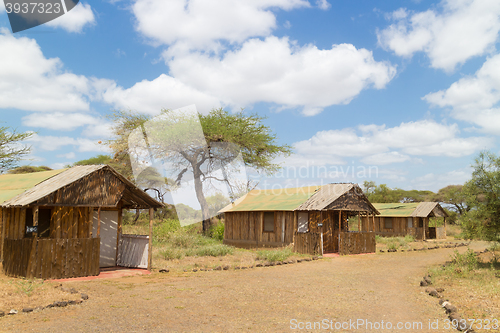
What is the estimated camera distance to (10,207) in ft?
40.2

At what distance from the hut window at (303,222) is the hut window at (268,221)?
2.09 meters

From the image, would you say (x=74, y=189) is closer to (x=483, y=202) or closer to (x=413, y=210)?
(x=483, y=202)

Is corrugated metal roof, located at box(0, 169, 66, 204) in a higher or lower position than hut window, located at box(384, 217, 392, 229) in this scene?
higher

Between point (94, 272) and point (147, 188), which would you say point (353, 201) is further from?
point (147, 188)

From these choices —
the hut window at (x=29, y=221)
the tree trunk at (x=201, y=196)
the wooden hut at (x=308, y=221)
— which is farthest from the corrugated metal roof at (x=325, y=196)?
the hut window at (x=29, y=221)

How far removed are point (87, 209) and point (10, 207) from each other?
237cm

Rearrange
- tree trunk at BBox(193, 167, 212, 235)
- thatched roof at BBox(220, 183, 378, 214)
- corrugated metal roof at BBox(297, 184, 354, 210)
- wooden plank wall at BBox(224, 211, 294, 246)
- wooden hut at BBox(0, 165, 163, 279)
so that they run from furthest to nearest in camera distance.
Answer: tree trunk at BBox(193, 167, 212, 235) < wooden plank wall at BBox(224, 211, 294, 246) < thatched roof at BBox(220, 183, 378, 214) < corrugated metal roof at BBox(297, 184, 354, 210) < wooden hut at BBox(0, 165, 163, 279)

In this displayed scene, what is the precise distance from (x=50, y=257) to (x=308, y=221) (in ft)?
46.9

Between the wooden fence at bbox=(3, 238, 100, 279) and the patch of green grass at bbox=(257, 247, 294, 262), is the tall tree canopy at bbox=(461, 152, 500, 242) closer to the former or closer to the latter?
the patch of green grass at bbox=(257, 247, 294, 262)

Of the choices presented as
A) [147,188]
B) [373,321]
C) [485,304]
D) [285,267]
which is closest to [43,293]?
[373,321]

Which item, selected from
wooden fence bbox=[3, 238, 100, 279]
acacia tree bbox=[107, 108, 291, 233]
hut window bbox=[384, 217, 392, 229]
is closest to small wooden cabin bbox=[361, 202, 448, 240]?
hut window bbox=[384, 217, 392, 229]

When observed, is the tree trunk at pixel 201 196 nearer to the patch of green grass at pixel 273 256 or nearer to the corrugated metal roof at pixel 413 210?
the patch of green grass at pixel 273 256

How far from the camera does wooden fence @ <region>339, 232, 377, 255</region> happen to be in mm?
21359

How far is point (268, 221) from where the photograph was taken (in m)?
24.0
